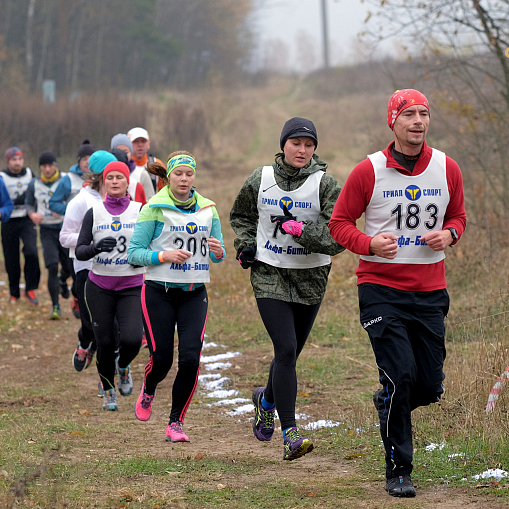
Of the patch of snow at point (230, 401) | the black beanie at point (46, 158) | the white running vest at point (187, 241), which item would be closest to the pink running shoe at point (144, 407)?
the white running vest at point (187, 241)

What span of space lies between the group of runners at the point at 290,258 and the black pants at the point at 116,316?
11 millimetres

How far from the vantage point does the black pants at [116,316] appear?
6590 mm

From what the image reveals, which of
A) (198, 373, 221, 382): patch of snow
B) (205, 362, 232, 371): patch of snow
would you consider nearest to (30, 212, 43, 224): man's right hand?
(205, 362, 232, 371): patch of snow

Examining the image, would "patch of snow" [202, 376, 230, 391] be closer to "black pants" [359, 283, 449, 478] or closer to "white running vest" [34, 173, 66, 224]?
"black pants" [359, 283, 449, 478]

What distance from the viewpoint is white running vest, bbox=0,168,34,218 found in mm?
11570

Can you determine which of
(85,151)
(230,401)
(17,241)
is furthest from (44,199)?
(230,401)

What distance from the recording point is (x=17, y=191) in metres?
11.6

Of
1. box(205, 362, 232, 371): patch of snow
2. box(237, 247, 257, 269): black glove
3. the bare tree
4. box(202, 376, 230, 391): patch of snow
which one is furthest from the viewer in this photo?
the bare tree

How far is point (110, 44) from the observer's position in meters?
54.0

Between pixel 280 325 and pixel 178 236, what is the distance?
3.63 feet

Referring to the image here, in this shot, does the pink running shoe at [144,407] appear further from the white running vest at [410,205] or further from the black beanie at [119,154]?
the black beanie at [119,154]

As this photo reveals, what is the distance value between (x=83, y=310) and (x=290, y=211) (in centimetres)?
335

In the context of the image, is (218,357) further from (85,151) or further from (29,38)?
(29,38)

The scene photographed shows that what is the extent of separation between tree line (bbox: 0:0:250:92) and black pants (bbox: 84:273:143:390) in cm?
4084
